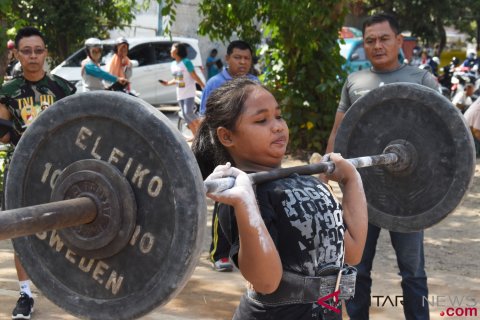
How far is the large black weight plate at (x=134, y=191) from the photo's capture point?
6.73 ft

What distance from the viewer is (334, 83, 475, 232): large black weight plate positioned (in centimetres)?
365

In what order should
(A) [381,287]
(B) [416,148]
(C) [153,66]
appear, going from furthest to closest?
(C) [153,66] → (A) [381,287] → (B) [416,148]

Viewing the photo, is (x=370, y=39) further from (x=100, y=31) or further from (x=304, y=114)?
(x=100, y=31)

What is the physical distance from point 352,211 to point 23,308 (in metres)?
2.62

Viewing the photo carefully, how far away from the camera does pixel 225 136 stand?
103 inches

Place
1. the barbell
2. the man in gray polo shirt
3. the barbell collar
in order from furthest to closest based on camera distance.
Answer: the man in gray polo shirt → the barbell → the barbell collar

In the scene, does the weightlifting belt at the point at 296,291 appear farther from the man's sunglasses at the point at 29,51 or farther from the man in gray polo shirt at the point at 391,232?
the man's sunglasses at the point at 29,51

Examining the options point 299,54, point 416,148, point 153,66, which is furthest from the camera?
point 153,66

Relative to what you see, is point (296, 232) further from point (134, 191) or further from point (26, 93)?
point (26, 93)

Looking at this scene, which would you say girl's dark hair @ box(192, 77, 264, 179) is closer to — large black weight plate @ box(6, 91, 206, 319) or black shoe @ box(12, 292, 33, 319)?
large black weight plate @ box(6, 91, 206, 319)

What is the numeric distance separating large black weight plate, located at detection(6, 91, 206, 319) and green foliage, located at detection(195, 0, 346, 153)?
23.1 ft

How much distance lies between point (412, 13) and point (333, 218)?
93.6 feet

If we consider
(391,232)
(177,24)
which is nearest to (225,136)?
(391,232)

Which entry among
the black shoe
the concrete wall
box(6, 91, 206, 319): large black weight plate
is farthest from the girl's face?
the concrete wall
